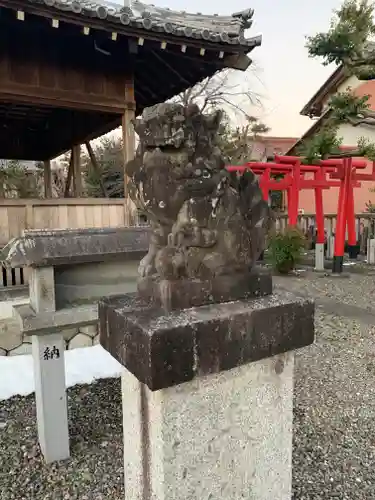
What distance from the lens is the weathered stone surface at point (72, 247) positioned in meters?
2.12

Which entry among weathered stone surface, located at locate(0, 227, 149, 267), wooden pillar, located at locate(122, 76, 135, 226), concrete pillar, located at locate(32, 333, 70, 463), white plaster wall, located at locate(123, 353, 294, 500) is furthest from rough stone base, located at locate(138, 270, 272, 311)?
wooden pillar, located at locate(122, 76, 135, 226)

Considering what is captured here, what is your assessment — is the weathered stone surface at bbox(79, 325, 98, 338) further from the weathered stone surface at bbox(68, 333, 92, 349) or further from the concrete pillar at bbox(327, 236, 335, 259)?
the concrete pillar at bbox(327, 236, 335, 259)

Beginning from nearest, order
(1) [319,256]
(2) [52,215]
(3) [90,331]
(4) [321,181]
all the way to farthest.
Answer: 1. (3) [90,331]
2. (2) [52,215]
3. (1) [319,256]
4. (4) [321,181]

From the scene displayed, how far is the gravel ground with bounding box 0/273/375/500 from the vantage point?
2127 mm

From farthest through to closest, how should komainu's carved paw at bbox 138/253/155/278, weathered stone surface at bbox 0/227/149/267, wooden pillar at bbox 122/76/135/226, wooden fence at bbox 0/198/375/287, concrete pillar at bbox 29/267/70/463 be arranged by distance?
wooden pillar at bbox 122/76/135/226 < wooden fence at bbox 0/198/375/287 < concrete pillar at bbox 29/267/70/463 < weathered stone surface at bbox 0/227/149/267 < komainu's carved paw at bbox 138/253/155/278

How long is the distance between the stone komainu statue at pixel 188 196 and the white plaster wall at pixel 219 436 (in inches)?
14.0

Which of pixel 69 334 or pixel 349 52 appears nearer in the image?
pixel 69 334

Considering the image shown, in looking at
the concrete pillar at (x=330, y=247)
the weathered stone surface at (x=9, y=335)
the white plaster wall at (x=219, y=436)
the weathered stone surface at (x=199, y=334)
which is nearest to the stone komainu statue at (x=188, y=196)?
the weathered stone surface at (x=199, y=334)

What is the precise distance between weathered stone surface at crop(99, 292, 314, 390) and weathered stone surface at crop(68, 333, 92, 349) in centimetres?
289

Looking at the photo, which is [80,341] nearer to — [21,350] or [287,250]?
[21,350]

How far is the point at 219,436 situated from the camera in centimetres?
124

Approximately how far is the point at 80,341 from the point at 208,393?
320cm

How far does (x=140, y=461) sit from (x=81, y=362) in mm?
2675

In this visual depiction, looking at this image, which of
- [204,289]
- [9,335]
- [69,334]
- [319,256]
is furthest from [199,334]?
[319,256]
